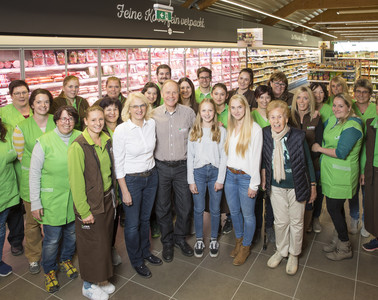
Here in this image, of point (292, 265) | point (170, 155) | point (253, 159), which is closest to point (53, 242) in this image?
point (170, 155)

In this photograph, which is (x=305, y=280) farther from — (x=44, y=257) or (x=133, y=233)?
(x=44, y=257)

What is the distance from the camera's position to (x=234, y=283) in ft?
10.1

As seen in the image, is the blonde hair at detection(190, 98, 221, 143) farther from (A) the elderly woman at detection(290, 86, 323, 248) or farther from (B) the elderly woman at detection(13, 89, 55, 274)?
(B) the elderly woman at detection(13, 89, 55, 274)

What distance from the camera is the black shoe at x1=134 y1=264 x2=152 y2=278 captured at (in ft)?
10.3

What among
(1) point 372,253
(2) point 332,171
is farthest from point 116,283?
(1) point 372,253

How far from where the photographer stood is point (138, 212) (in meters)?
3.08

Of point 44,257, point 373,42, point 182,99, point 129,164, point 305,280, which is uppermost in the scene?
point 373,42

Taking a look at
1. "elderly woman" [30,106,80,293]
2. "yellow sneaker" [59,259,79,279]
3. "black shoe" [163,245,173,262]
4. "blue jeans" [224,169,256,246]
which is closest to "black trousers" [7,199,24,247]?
"yellow sneaker" [59,259,79,279]

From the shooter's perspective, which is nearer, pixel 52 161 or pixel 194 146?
pixel 52 161

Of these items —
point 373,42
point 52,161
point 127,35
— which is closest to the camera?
point 52,161

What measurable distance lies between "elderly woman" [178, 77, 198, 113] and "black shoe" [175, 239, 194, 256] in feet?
5.23

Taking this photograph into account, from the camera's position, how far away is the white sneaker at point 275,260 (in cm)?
328

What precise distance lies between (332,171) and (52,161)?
251cm

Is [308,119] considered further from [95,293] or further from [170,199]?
[95,293]
